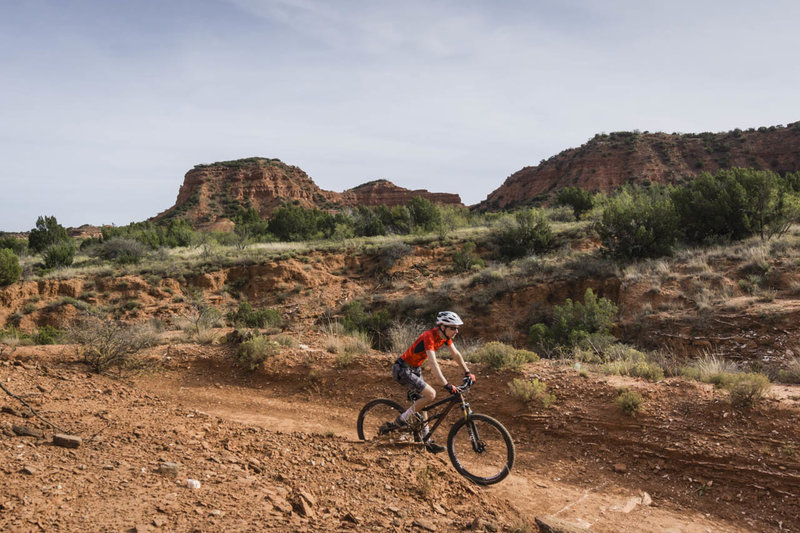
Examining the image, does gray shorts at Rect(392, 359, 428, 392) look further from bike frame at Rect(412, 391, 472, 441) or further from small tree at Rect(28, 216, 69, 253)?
small tree at Rect(28, 216, 69, 253)

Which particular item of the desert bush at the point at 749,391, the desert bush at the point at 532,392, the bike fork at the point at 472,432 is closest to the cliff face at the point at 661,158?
the desert bush at the point at 749,391

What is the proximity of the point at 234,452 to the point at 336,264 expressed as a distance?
21093 millimetres

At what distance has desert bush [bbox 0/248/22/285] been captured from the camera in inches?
A: 846

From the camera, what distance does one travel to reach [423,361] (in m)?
5.80

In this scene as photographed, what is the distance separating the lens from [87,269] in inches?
973

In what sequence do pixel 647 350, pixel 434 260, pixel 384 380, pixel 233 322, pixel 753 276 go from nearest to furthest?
pixel 384 380 < pixel 647 350 < pixel 753 276 < pixel 233 322 < pixel 434 260

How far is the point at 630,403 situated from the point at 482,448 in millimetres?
3038

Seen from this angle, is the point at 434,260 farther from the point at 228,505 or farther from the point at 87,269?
the point at 228,505

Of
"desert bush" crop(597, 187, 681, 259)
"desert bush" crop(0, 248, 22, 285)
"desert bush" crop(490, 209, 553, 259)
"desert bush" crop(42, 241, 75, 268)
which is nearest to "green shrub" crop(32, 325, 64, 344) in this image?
"desert bush" crop(0, 248, 22, 285)

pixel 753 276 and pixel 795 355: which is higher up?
pixel 753 276

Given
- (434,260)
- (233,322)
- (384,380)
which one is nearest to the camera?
(384,380)

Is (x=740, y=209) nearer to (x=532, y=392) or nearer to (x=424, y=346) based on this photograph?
(x=532, y=392)

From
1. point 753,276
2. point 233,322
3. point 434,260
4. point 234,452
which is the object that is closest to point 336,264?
point 434,260

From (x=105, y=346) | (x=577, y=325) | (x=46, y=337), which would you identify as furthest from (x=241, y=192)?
(x=577, y=325)
